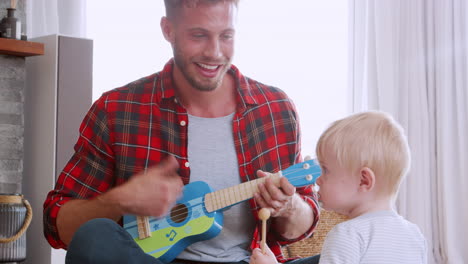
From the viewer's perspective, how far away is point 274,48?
3314 mm

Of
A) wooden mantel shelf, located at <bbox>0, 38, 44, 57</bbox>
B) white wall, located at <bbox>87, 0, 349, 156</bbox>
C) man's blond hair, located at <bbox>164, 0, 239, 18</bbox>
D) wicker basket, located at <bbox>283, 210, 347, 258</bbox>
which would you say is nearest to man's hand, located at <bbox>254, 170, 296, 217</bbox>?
man's blond hair, located at <bbox>164, 0, 239, 18</bbox>

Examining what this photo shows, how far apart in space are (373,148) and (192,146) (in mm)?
538

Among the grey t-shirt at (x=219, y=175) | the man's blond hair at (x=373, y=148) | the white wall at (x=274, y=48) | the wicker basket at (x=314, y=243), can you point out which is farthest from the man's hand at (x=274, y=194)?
the white wall at (x=274, y=48)

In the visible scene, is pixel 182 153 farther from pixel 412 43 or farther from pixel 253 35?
pixel 412 43

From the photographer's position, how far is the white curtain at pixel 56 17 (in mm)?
2924

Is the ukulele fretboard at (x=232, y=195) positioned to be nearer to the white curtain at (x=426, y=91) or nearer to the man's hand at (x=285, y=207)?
the man's hand at (x=285, y=207)

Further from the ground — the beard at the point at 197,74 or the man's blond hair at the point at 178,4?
the man's blond hair at the point at 178,4

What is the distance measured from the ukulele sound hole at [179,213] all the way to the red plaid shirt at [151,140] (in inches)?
2.5

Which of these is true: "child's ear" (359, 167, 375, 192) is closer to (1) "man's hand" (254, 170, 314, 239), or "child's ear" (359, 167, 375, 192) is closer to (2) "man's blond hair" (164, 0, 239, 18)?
(1) "man's hand" (254, 170, 314, 239)

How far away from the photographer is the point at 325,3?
3.49 metres

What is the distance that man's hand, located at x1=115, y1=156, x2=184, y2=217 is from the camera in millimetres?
1431

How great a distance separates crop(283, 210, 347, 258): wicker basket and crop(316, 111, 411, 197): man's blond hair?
135cm

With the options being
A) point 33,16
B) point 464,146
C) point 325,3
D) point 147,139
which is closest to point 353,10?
point 325,3

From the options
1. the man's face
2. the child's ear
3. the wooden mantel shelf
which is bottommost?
the child's ear
